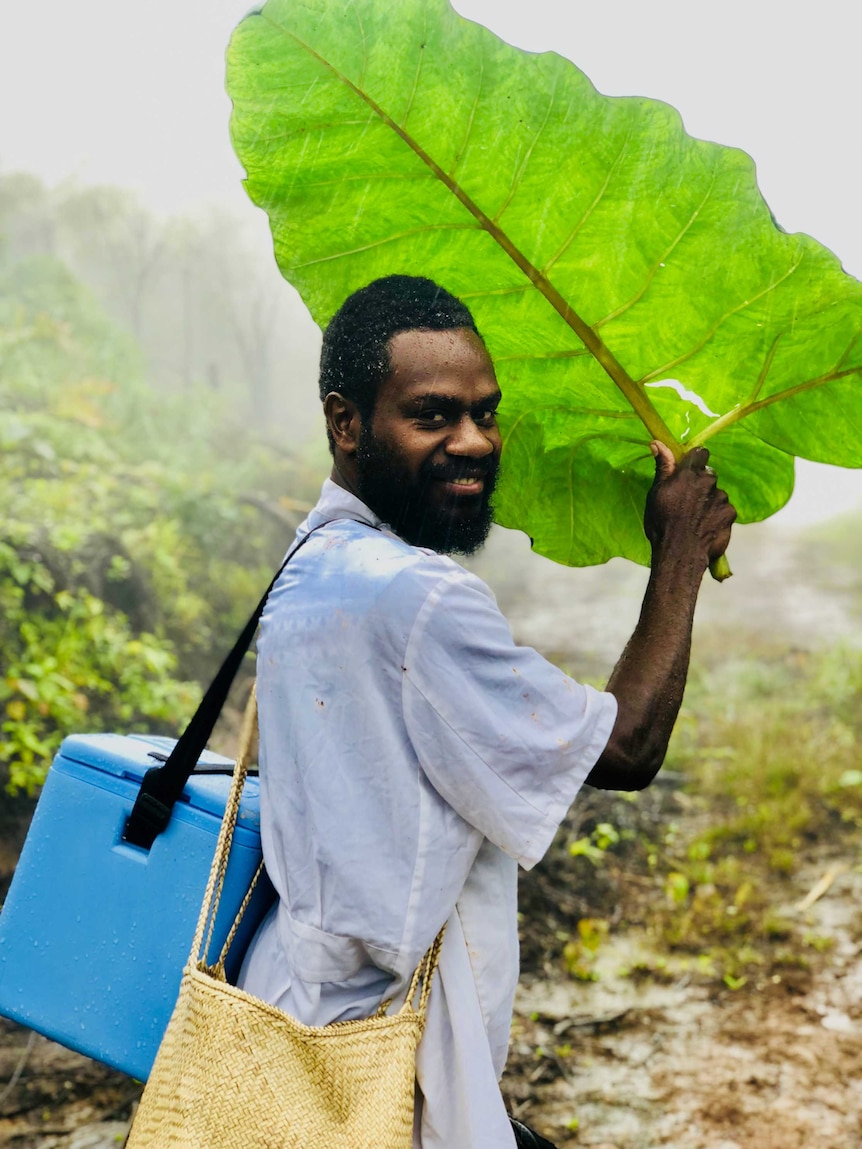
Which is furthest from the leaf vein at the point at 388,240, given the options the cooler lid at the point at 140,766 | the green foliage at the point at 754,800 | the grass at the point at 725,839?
the green foliage at the point at 754,800

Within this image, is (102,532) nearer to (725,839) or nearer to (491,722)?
(725,839)

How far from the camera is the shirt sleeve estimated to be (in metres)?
1.36

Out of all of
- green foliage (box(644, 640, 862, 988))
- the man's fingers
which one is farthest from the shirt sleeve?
green foliage (box(644, 640, 862, 988))

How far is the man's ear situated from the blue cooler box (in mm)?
567

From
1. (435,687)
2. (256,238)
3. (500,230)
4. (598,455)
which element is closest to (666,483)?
(598,455)

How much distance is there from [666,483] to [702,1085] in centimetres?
248

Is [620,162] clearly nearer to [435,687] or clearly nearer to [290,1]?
[290,1]

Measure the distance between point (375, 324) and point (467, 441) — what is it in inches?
9.4

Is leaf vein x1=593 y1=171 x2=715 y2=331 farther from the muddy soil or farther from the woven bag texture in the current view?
the muddy soil

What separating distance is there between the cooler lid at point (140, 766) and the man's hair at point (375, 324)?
615 millimetres

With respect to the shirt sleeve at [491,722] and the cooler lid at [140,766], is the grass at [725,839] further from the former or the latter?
the shirt sleeve at [491,722]

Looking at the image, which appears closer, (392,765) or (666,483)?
(392,765)

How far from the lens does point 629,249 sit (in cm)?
166

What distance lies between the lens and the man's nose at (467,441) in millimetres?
1589
